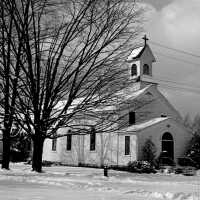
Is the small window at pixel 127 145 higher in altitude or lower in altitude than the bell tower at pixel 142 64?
lower

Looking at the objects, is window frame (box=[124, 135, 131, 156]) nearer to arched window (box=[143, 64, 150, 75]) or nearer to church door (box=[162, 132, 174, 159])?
church door (box=[162, 132, 174, 159])

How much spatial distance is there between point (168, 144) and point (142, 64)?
8.07 metres

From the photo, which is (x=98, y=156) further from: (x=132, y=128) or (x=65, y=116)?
(x=65, y=116)

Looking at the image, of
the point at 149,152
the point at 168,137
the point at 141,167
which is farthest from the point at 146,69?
the point at 141,167

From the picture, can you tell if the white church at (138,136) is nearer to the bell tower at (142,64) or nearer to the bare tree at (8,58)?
the bell tower at (142,64)

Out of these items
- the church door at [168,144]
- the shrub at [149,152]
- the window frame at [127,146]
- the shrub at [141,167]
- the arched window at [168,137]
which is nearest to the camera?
the shrub at [141,167]

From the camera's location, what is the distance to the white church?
31875mm

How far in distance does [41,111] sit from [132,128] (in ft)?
40.7

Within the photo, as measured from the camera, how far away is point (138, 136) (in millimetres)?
31297

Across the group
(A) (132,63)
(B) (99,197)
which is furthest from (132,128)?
(B) (99,197)

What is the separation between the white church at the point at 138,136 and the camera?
1255 inches

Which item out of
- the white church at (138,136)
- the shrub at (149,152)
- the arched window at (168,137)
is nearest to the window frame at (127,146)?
the white church at (138,136)

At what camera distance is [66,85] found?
2122 cm

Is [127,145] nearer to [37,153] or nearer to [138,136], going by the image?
[138,136]
